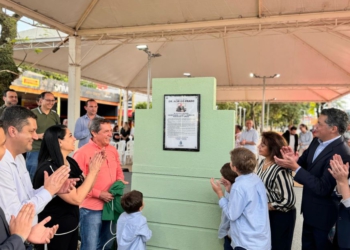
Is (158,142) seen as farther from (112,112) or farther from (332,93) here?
(112,112)

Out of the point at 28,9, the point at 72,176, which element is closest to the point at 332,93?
the point at 28,9

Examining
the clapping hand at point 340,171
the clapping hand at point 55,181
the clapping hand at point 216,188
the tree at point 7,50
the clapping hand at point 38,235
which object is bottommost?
the clapping hand at point 38,235

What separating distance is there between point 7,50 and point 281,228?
5.50 metres

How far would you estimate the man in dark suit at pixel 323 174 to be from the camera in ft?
7.45

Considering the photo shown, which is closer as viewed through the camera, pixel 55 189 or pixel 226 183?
pixel 55 189

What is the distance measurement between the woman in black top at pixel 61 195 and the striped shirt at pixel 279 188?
1.47 metres

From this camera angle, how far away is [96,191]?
2639 millimetres

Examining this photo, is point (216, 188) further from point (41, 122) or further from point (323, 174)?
point (41, 122)

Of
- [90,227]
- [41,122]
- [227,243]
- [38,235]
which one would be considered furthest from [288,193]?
[41,122]

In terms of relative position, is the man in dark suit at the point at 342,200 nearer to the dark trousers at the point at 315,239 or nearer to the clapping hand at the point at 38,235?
the dark trousers at the point at 315,239

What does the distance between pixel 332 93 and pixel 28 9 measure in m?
14.4

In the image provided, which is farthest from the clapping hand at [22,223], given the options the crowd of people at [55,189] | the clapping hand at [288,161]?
the clapping hand at [288,161]

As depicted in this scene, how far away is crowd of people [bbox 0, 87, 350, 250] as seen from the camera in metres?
1.74

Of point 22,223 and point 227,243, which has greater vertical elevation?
point 22,223
